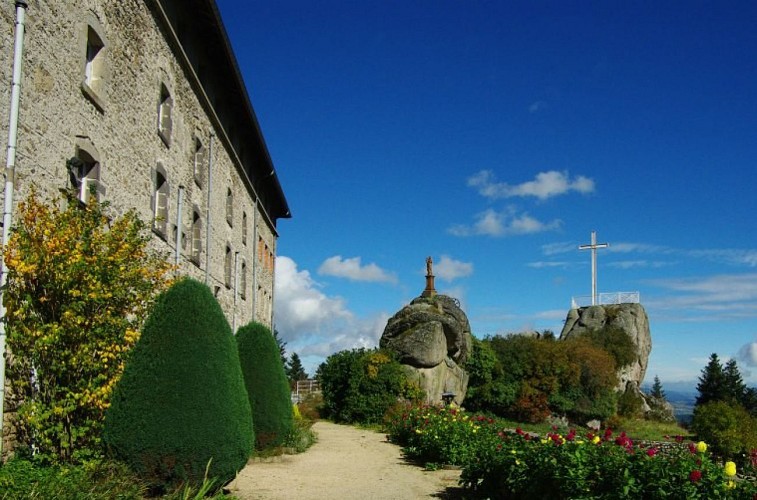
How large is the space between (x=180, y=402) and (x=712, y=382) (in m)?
60.2

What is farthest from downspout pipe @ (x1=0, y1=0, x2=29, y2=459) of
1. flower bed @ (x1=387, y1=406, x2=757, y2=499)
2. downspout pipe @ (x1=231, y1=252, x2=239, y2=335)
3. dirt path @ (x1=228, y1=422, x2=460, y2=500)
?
downspout pipe @ (x1=231, y1=252, x2=239, y2=335)

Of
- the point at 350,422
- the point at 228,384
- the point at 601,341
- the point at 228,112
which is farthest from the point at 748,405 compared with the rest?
the point at 228,384

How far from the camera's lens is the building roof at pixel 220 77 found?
15375 millimetres

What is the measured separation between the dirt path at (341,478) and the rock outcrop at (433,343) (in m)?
9.18

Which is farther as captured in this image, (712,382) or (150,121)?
(712,382)

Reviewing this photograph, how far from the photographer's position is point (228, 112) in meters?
21.2

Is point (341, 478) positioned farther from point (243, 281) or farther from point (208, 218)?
point (243, 281)

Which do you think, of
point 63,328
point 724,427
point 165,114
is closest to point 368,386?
point 165,114

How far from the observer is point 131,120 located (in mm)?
11891

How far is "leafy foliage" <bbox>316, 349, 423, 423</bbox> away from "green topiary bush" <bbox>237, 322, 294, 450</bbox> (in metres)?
10.4

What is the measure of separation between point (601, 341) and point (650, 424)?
254 inches

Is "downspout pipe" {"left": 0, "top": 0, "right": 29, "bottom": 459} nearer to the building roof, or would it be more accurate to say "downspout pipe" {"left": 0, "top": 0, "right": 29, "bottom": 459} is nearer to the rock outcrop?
the building roof

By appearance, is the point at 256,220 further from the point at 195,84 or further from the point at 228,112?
the point at 195,84

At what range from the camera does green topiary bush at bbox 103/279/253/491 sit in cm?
736
